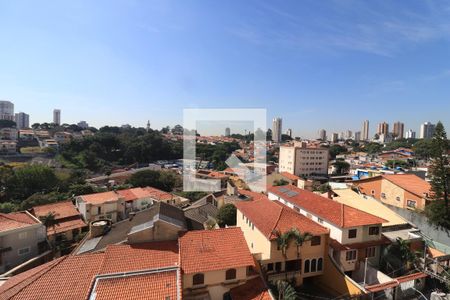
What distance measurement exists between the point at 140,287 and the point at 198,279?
2.22m

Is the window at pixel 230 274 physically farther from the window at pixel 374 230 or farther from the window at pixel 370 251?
the window at pixel 374 230

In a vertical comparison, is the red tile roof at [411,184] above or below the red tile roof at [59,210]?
above

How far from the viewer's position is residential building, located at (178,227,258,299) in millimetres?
9562

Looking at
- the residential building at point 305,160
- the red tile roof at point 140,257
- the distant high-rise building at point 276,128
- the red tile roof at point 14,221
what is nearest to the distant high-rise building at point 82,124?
the distant high-rise building at point 276,128

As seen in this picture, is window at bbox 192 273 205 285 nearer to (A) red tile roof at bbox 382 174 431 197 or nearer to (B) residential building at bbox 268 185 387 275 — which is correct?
(B) residential building at bbox 268 185 387 275

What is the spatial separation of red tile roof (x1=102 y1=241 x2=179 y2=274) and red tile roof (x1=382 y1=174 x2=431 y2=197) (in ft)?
68.8

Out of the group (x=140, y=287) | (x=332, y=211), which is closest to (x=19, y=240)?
(x=140, y=287)

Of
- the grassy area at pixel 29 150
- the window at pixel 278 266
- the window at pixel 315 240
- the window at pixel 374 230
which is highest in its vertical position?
the grassy area at pixel 29 150

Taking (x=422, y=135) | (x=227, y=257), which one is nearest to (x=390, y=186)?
(x=227, y=257)

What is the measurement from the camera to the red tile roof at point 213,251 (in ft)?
31.9

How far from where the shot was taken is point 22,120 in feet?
342

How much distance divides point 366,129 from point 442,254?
14225cm

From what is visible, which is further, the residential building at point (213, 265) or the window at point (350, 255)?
the window at point (350, 255)

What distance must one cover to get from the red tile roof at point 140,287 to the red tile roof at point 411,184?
70.9ft
